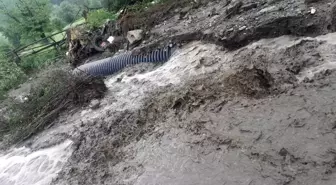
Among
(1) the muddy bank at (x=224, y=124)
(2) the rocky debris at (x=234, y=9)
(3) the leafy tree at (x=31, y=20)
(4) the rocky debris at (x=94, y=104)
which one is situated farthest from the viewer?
(3) the leafy tree at (x=31, y=20)

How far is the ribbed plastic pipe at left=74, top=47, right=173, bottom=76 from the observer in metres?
10.0

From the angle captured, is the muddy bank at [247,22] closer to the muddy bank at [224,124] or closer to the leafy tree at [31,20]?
the muddy bank at [224,124]

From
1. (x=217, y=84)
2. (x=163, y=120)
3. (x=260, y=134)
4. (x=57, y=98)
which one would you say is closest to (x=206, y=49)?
(x=217, y=84)

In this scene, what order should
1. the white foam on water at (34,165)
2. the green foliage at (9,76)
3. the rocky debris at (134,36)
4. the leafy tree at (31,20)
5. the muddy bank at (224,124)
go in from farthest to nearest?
the leafy tree at (31,20) < the green foliage at (9,76) < the rocky debris at (134,36) < the white foam on water at (34,165) < the muddy bank at (224,124)

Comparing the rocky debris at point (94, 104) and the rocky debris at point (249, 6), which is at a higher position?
the rocky debris at point (249, 6)

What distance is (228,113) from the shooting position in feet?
20.8

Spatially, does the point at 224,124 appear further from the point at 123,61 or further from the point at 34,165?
the point at 123,61

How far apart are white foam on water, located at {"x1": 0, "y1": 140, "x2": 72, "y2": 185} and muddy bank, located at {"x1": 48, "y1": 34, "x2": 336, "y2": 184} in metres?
0.39

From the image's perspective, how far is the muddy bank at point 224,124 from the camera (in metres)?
4.97

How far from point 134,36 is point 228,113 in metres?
6.43

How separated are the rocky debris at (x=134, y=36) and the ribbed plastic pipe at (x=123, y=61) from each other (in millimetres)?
823

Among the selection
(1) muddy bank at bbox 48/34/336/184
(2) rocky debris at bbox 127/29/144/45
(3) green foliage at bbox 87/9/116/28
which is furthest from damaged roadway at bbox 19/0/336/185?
(3) green foliage at bbox 87/9/116/28

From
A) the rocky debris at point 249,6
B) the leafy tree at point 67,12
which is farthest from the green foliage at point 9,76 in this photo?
the leafy tree at point 67,12

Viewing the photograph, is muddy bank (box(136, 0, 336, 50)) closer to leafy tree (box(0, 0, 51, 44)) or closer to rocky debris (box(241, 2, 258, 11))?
rocky debris (box(241, 2, 258, 11))
